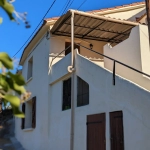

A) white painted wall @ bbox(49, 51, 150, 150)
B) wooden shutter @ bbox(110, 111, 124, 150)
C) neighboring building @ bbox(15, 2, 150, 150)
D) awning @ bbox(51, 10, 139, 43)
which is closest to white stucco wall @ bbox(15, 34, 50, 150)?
neighboring building @ bbox(15, 2, 150, 150)

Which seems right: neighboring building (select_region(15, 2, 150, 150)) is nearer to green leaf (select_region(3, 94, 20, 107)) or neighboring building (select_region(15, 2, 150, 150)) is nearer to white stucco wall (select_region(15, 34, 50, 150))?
white stucco wall (select_region(15, 34, 50, 150))

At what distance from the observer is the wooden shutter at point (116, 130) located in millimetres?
6039

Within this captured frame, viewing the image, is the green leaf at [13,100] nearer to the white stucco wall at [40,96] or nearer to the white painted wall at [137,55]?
the white painted wall at [137,55]

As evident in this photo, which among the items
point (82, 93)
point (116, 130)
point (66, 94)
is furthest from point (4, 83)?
point (66, 94)

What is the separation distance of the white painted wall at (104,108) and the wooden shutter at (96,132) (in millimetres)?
174

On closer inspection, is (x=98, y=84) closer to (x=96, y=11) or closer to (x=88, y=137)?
(x=88, y=137)

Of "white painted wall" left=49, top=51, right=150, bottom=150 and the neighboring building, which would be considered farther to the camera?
the neighboring building

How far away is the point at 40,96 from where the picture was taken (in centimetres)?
1244

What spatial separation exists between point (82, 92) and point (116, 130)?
2569 millimetres

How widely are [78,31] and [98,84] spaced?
4693 mm

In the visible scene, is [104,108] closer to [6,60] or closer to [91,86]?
[91,86]

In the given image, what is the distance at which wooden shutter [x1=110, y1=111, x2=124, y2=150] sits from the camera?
6.04m

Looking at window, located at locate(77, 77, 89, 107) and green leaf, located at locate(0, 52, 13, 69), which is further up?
window, located at locate(77, 77, 89, 107)

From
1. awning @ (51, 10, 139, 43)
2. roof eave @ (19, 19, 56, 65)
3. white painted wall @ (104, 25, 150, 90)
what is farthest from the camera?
roof eave @ (19, 19, 56, 65)
